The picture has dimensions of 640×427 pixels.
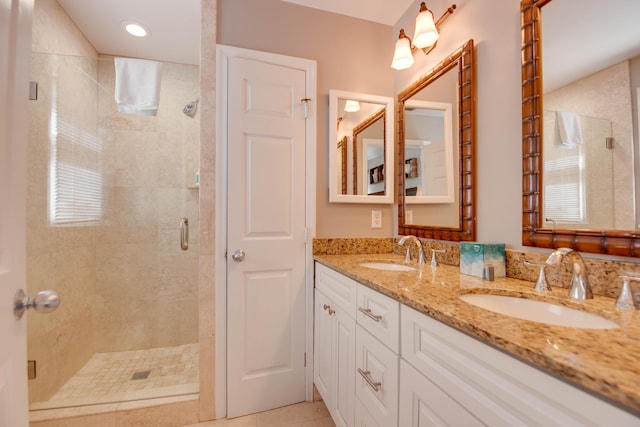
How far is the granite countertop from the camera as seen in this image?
397 millimetres

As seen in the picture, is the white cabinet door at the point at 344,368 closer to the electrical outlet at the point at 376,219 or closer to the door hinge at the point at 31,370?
the electrical outlet at the point at 376,219

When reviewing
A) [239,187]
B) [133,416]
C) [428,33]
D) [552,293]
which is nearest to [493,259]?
[552,293]

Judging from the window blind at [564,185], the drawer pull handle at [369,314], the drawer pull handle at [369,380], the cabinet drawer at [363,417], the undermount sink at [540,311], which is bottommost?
the cabinet drawer at [363,417]

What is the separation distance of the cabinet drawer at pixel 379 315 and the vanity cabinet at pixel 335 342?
80 millimetres

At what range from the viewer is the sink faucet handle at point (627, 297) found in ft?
2.36

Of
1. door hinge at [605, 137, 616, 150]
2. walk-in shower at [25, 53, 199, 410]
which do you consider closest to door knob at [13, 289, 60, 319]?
walk-in shower at [25, 53, 199, 410]

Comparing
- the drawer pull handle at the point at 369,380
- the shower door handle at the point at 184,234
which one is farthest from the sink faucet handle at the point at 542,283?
the shower door handle at the point at 184,234

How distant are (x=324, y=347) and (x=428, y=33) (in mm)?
1782

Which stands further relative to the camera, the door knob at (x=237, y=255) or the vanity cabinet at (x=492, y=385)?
the door knob at (x=237, y=255)

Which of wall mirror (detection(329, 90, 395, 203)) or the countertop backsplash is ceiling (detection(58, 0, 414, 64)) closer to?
wall mirror (detection(329, 90, 395, 203))

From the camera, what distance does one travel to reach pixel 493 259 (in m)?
1.12

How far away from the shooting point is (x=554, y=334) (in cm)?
55

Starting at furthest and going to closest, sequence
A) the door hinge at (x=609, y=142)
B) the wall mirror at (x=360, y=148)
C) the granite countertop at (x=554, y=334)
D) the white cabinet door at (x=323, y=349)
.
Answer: the wall mirror at (x=360, y=148), the white cabinet door at (x=323, y=349), the door hinge at (x=609, y=142), the granite countertop at (x=554, y=334)

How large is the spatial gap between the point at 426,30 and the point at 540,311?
4.63ft
